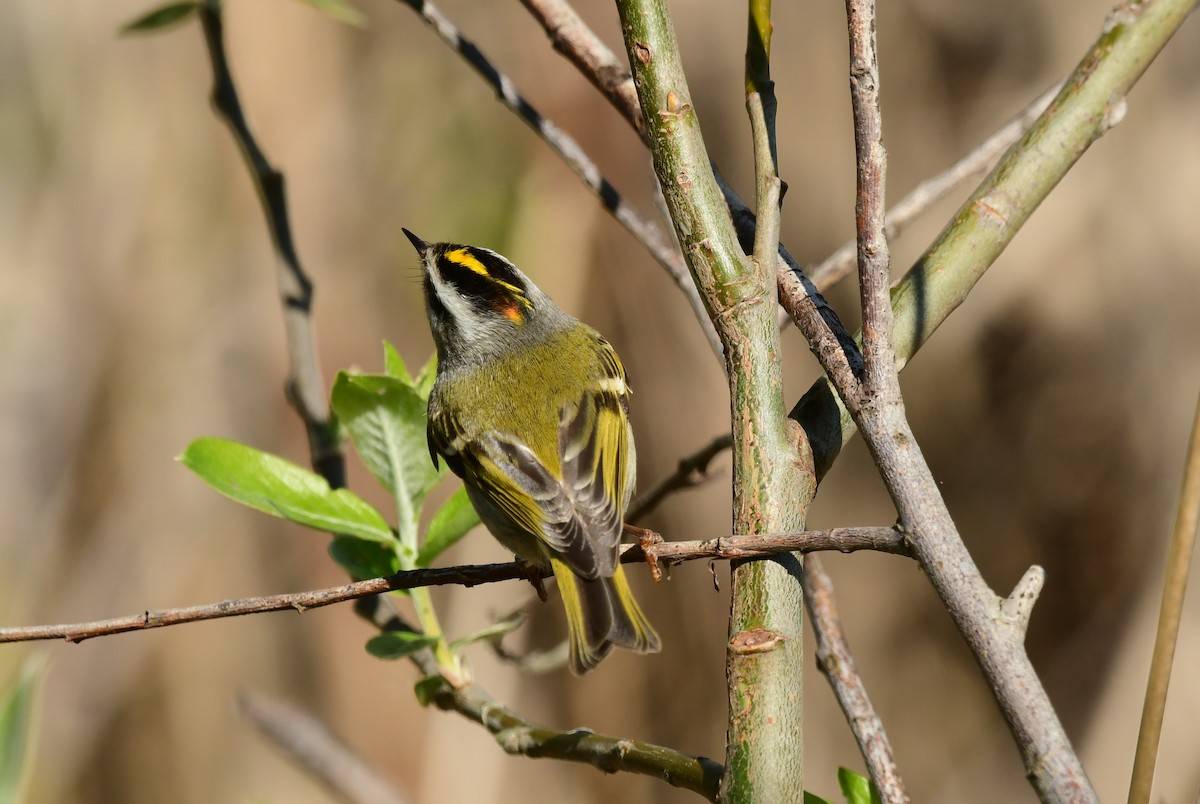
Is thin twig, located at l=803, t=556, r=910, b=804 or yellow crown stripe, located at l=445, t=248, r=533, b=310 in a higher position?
yellow crown stripe, located at l=445, t=248, r=533, b=310

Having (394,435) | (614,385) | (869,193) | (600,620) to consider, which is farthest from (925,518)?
(614,385)

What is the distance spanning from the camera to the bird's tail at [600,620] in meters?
1.95

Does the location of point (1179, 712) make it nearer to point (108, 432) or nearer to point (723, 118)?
point (723, 118)

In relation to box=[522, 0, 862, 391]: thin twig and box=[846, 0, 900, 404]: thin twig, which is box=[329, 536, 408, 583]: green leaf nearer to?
box=[522, 0, 862, 391]: thin twig

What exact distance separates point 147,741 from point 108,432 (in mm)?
1310

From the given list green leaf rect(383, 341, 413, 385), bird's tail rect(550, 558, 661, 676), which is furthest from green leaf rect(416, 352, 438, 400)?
A: bird's tail rect(550, 558, 661, 676)

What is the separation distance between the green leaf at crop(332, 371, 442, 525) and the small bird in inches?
5.9

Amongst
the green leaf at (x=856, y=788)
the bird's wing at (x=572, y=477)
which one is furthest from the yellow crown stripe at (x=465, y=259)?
the green leaf at (x=856, y=788)

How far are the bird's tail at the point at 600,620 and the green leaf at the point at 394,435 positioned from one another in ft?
1.06

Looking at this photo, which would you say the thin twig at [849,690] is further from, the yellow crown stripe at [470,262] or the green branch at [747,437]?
the yellow crown stripe at [470,262]

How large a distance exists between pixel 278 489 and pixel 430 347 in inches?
110

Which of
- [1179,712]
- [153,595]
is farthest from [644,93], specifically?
[153,595]

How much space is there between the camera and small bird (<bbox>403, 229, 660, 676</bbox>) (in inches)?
79.8

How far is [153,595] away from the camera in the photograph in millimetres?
4332
